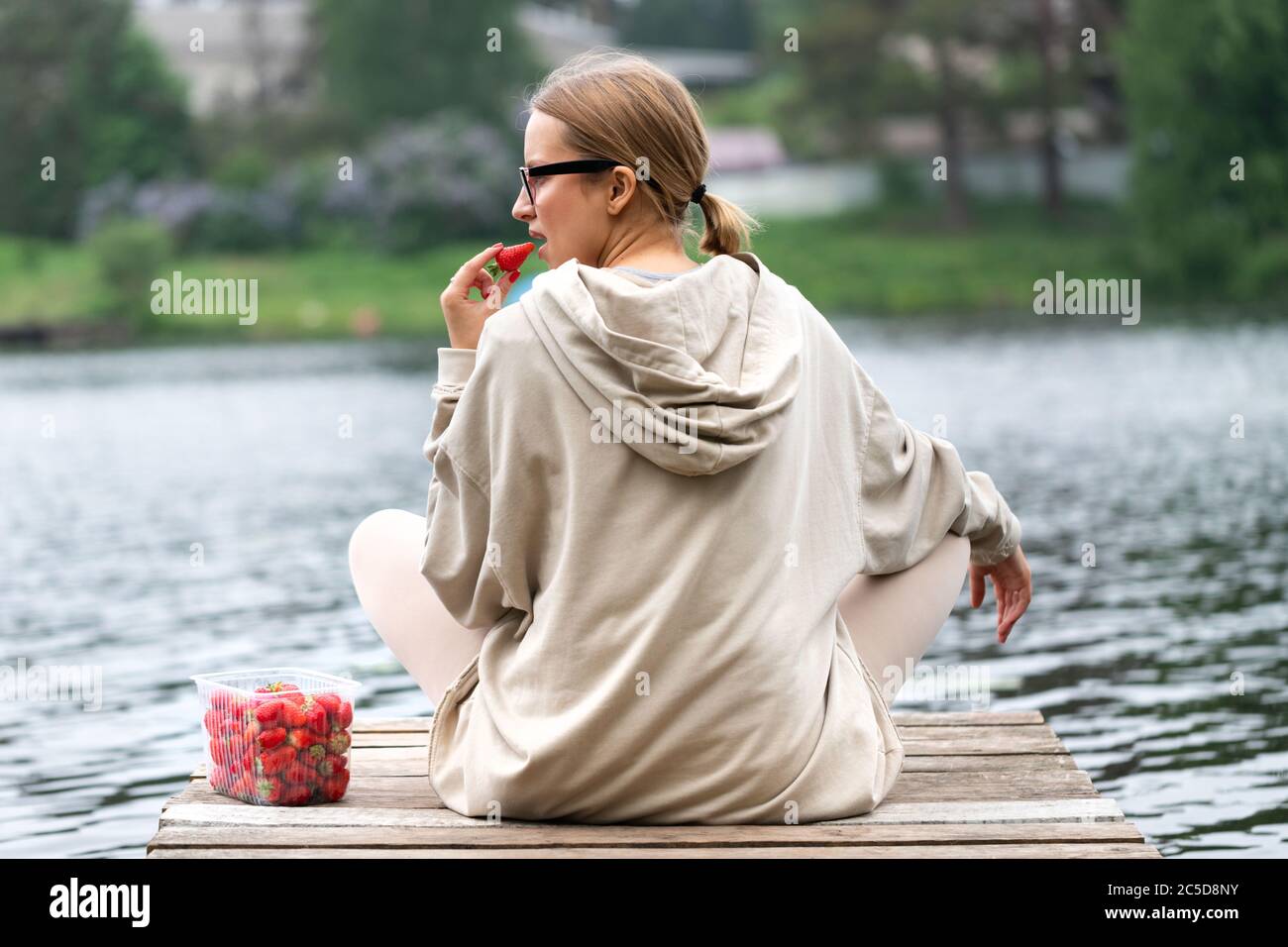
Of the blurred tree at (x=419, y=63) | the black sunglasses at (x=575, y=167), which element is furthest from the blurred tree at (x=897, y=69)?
the black sunglasses at (x=575, y=167)

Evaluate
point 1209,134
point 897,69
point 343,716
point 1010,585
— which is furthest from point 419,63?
point 343,716

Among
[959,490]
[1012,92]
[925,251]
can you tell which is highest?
[959,490]

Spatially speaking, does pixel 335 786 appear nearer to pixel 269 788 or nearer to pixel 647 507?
pixel 269 788

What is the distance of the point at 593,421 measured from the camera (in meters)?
2.64

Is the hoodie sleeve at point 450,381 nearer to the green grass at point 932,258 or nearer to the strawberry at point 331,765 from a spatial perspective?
the strawberry at point 331,765

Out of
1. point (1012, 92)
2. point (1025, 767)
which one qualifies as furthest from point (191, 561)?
point (1012, 92)

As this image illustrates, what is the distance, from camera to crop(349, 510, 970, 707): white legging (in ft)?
9.93

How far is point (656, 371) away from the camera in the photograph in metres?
2.58

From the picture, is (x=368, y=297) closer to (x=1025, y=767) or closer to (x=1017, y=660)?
(x=1017, y=660)

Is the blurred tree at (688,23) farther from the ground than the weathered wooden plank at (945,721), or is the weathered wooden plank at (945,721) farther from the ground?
the weathered wooden plank at (945,721)

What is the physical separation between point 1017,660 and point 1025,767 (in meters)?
2.96

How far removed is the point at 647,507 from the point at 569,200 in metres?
0.49

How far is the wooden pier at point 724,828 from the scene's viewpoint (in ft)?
8.76

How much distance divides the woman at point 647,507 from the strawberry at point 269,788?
0.96ft
